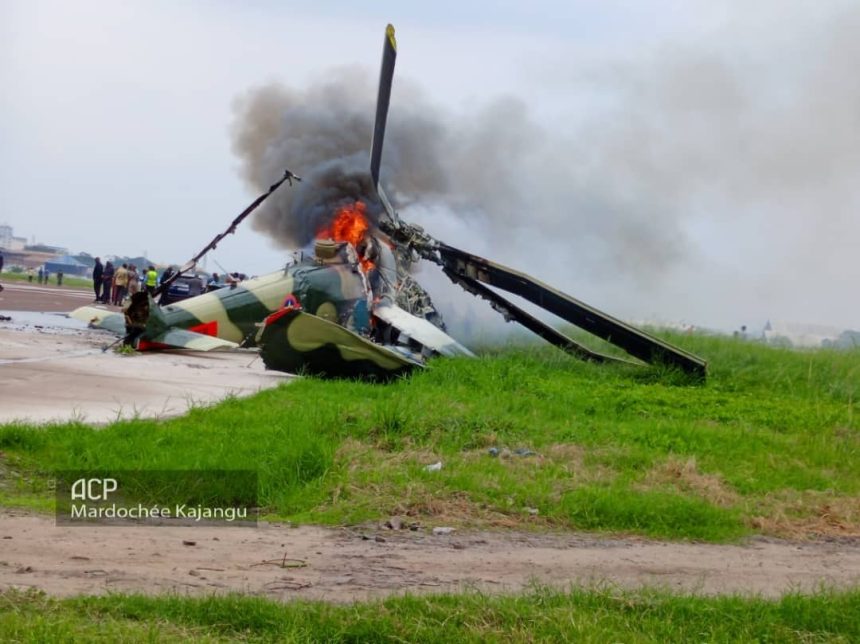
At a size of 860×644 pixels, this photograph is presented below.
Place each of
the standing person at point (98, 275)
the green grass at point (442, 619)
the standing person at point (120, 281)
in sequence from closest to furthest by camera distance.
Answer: the green grass at point (442, 619) → the standing person at point (120, 281) → the standing person at point (98, 275)

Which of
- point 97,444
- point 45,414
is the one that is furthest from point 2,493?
point 45,414

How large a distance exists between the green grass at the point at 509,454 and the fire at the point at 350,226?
5.51 meters

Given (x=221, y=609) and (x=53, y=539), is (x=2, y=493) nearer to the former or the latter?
(x=53, y=539)

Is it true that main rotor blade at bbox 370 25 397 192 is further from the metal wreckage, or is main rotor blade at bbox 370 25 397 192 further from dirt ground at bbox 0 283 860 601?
dirt ground at bbox 0 283 860 601

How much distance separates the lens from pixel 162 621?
17.0ft

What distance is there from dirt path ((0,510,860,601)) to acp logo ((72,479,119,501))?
3.05ft

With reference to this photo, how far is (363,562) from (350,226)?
13268 millimetres

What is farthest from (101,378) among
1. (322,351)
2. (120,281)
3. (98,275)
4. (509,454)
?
(98,275)

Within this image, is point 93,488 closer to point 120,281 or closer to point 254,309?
point 254,309

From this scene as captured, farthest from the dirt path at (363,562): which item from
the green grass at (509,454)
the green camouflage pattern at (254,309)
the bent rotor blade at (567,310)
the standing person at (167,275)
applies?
the standing person at (167,275)

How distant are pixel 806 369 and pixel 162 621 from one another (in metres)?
13.0

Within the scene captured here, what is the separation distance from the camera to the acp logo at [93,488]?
320 inches

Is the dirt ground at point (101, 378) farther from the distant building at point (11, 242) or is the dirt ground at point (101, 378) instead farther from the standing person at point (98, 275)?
the distant building at point (11, 242)

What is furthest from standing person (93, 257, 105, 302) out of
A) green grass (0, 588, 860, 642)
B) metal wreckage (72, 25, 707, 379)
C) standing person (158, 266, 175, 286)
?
green grass (0, 588, 860, 642)
